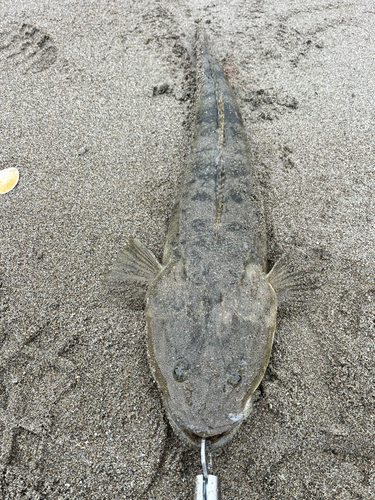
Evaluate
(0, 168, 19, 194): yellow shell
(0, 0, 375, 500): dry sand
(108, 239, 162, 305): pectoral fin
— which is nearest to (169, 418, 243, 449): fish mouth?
(0, 0, 375, 500): dry sand

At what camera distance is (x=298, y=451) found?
2129 millimetres

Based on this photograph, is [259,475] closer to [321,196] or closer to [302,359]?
[302,359]

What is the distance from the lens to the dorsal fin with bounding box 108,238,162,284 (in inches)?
104

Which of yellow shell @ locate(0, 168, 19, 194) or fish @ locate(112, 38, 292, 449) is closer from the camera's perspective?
fish @ locate(112, 38, 292, 449)

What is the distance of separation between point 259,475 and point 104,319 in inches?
57.0

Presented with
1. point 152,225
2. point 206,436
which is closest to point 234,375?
point 206,436

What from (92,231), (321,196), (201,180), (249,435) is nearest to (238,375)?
(249,435)

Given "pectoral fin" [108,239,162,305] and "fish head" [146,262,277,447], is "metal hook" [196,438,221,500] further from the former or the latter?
"pectoral fin" [108,239,162,305]

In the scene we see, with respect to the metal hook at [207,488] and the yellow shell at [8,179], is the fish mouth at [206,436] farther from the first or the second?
the yellow shell at [8,179]

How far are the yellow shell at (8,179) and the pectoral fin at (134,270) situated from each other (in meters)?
1.41

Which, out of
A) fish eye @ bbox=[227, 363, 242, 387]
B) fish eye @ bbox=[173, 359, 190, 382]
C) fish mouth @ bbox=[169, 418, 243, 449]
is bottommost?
fish mouth @ bbox=[169, 418, 243, 449]

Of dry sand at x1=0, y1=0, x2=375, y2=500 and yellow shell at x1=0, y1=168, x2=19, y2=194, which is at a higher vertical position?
yellow shell at x1=0, y1=168, x2=19, y2=194

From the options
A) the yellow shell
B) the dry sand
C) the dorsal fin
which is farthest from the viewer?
the yellow shell

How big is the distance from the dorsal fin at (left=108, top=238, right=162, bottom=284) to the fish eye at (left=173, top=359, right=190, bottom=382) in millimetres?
834
